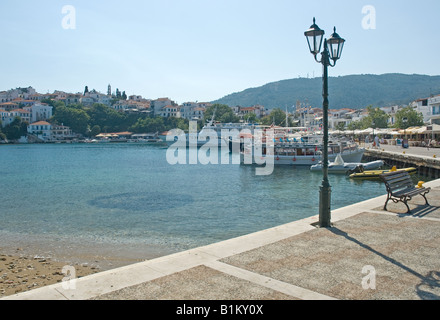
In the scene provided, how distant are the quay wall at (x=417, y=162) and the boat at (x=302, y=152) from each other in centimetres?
310

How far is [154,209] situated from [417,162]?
22842 mm

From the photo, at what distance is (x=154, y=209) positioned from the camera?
19078 mm

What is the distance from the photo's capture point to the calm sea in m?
13.5

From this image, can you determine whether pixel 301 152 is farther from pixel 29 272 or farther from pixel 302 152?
pixel 29 272

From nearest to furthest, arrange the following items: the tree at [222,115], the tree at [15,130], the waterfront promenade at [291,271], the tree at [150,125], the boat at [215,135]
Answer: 1. the waterfront promenade at [291,271]
2. the boat at [215,135]
3. the tree at [222,115]
4. the tree at [15,130]
5. the tree at [150,125]

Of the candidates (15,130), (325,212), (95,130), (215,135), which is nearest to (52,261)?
(325,212)

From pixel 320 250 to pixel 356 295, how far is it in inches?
75.7

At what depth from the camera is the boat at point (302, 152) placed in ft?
139

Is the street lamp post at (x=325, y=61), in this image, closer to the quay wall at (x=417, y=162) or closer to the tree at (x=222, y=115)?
the quay wall at (x=417, y=162)

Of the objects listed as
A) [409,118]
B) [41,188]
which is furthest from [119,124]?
[41,188]

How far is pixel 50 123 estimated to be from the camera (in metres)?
158

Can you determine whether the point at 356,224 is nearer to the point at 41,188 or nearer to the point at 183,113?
the point at 41,188

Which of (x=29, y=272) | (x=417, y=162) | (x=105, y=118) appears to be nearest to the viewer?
(x=29, y=272)

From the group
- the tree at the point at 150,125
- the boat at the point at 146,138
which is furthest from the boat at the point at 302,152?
the tree at the point at 150,125
